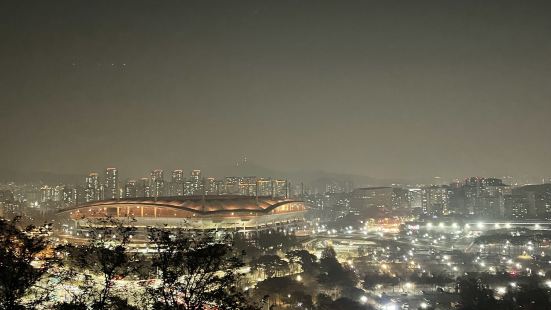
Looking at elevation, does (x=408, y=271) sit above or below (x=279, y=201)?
below

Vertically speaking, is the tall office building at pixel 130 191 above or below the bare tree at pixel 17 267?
above

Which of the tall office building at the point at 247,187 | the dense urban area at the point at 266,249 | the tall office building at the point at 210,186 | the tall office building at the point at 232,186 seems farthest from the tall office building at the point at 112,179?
the tall office building at the point at 247,187

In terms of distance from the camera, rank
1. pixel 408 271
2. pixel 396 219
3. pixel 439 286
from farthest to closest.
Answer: pixel 396 219 < pixel 408 271 < pixel 439 286

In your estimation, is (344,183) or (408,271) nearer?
(408,271)

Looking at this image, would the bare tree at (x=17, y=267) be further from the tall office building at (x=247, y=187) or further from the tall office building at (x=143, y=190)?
the tall office building at (x=247, y=187)

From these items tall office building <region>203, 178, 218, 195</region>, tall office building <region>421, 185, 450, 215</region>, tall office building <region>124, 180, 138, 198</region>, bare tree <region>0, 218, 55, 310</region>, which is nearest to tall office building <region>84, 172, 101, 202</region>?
tall office building <region>124, 180, 138, 198</region>

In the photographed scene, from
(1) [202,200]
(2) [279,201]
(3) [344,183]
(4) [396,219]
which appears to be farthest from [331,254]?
(3) [344,183]

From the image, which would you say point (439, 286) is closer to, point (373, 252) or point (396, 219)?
point (373, 252)

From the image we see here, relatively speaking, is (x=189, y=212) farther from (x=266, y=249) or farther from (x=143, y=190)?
(x=143, y=190)

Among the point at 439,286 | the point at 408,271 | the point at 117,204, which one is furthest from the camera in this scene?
the point at 117,204

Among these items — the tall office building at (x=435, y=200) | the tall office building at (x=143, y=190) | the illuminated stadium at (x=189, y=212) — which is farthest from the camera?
the tall office building at (x=435, y=200)
